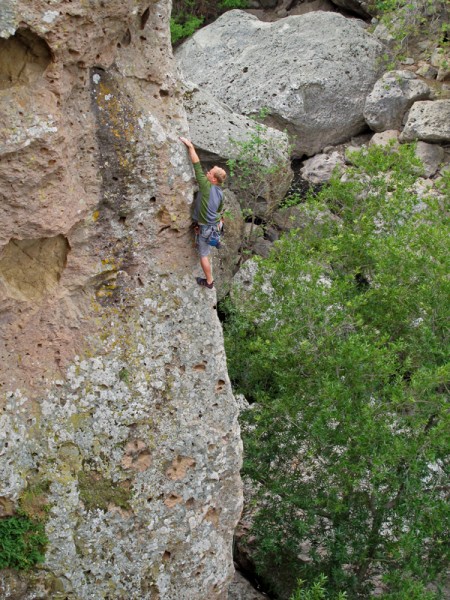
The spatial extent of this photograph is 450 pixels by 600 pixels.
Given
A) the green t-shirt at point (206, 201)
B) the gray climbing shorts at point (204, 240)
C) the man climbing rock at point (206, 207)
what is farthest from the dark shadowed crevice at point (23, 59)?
the gray climbing shorts at point (204, 240)

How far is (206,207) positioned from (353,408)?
3.36 meters

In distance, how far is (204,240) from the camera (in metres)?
8.39

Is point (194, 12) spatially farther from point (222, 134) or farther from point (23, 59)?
point (23, 59)

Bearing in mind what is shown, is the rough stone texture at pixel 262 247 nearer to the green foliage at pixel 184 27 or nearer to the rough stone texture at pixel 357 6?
the green foliage at pixel 184 27

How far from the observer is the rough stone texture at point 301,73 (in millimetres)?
20156

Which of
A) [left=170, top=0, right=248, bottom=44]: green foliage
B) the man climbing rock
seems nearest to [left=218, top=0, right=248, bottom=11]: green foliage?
[left=170, top=0, right=248, bottom=44]: green foliage

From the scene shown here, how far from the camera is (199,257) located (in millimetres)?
8500

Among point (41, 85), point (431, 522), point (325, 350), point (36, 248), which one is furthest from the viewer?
point (325, 350)

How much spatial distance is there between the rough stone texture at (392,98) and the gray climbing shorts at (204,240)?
13.0 m

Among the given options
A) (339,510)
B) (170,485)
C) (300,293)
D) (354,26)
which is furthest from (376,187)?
(354,26)

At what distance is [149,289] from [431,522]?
4.33 m

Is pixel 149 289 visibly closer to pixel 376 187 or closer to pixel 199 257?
pixel 199 257

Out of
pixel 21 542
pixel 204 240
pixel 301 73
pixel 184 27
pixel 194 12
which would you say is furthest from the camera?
pixel 194 12

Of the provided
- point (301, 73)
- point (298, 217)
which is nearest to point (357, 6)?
point (301, 73)
